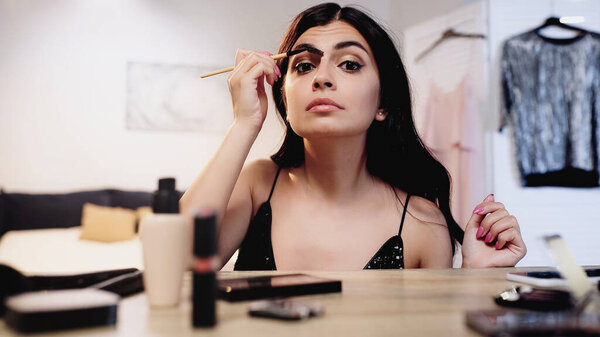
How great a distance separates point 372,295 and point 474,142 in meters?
2.60

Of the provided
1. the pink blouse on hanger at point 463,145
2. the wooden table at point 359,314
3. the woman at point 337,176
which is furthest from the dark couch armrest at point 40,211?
the wooden table at point 359,314

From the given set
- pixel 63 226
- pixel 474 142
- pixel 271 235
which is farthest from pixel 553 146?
pixel 63 226

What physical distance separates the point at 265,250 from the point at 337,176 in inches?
10.1

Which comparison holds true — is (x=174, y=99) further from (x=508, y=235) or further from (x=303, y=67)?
(x=508, y=235)

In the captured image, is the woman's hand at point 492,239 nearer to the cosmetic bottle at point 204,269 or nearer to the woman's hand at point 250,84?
the woman's hand at point 250,84

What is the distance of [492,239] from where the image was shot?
3.35 ft

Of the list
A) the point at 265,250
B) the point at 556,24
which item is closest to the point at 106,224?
the point at 265,250

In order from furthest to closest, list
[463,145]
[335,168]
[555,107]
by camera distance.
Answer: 1. [463,145]
2. [555,107]
3. [335,168]

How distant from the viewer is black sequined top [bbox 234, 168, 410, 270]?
45.0 inches

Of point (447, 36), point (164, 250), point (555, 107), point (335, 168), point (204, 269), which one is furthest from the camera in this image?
point (447, 36)

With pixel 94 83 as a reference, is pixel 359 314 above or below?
below

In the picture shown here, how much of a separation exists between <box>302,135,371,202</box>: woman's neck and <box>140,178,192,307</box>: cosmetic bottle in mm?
673

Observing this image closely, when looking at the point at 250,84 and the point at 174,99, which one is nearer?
the point at 250,84

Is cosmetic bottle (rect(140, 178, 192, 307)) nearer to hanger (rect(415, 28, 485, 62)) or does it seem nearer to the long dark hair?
the long dark hair
